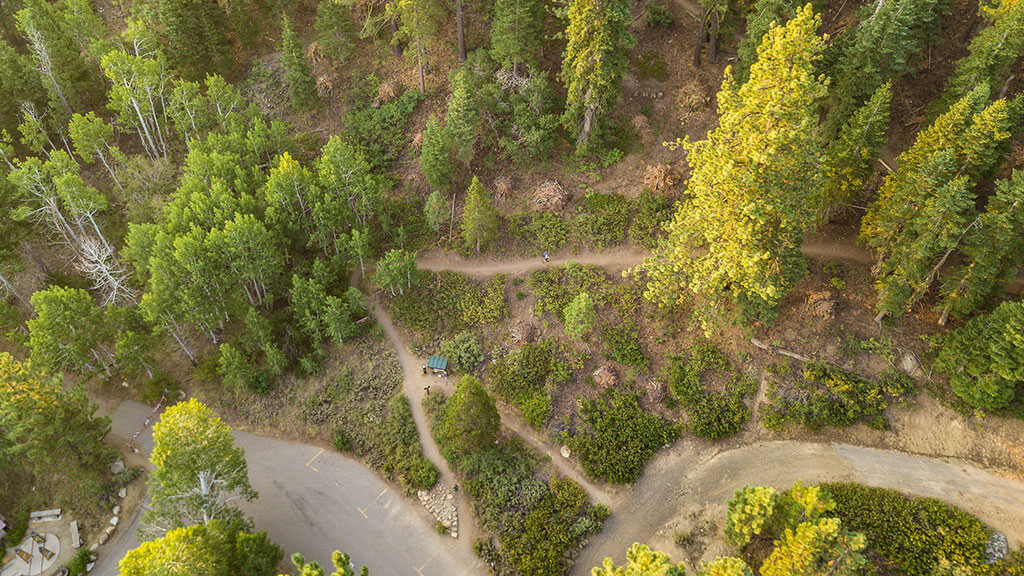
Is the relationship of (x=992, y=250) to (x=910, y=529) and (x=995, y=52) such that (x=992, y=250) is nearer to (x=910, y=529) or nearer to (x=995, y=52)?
(x=995, y=52)

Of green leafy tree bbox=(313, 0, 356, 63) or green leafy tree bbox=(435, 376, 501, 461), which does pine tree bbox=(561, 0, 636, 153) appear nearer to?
green leafy tree bbox=(435, 376, 501, 461)

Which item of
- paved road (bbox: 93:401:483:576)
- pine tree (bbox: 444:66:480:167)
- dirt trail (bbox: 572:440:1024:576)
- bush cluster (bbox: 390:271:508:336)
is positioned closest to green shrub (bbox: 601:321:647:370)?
dirt trail (bbox: 572:440:1024:576)

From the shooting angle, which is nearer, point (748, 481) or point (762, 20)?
point (748, 481)

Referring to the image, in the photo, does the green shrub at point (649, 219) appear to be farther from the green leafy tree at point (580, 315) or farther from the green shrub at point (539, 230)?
the green leafy tree at point (580, 315)

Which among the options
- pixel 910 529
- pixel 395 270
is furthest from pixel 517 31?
pixel 910 529

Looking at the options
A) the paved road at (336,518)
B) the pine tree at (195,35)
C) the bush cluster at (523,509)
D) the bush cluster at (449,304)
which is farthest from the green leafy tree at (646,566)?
the pine tree at (195,35)

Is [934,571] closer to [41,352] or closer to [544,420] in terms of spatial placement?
[544,420]
